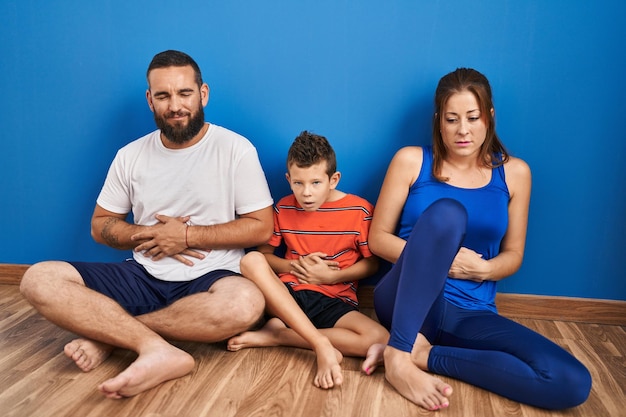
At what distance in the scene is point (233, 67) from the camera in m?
2.24

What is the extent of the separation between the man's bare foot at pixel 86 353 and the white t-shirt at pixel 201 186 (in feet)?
0.96

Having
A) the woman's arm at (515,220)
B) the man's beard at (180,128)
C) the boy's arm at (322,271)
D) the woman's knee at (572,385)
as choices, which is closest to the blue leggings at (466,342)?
the woman's knee at (572,385)

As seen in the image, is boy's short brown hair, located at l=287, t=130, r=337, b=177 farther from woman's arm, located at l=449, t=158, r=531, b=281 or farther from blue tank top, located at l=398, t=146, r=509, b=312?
woman's arm, located at l=449, t=158, r=531, b=281

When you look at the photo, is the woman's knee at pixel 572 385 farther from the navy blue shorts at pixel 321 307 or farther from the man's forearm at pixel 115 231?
the man's forearm at pixel 115 231

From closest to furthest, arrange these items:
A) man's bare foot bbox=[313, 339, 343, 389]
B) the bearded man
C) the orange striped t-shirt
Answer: man's bare foot bbox=[313, 339, 343, 389] → the bearded man → the orange striped t-shirt

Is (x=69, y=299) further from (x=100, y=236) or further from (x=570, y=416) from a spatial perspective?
(x=570, y=416)

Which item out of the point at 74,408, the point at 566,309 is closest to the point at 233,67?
the point at 74,408

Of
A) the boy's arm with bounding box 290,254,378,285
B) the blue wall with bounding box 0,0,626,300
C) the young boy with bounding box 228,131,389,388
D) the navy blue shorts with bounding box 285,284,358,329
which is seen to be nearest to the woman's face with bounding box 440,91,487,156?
the blue wall with bounding box 0,0,626,300

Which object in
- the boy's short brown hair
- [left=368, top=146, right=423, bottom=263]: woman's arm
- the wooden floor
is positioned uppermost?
the boy's short brown hair

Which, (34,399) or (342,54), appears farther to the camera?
(342,54)

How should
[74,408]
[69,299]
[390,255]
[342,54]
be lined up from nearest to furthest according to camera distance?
Answer: [74,408], [69,299], [390,255], [342,54]

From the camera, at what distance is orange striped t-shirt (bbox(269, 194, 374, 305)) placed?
213 centimetres

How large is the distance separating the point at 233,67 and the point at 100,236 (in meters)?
0.76

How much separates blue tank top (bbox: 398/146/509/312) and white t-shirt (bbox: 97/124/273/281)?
0.50 m
